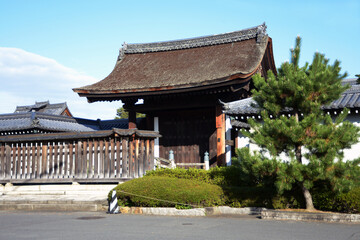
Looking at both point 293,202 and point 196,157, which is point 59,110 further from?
point 293,202

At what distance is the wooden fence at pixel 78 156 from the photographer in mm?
16109

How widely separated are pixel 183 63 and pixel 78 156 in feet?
28.4

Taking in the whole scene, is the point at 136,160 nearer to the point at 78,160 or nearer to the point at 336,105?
the point at 78,160

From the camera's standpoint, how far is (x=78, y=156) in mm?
16719

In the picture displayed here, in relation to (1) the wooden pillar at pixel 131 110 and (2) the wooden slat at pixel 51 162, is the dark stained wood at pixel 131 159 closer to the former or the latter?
(2) the wooden slat at pixel 51 162

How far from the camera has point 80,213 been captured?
13172 mm

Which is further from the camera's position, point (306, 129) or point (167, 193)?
point (167, 193)

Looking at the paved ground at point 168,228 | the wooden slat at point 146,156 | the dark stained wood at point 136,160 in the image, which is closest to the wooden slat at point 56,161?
the dark stained wood at point 136,160

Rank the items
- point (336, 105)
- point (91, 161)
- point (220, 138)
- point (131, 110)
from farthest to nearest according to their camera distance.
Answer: point (131, 110) < point (220, 138) < point (91, 161) < point (336, 105)

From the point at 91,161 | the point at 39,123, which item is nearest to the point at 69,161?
the point at 91,161

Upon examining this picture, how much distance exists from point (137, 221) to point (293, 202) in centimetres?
452

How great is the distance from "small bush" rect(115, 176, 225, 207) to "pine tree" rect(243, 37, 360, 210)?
7.52 ft

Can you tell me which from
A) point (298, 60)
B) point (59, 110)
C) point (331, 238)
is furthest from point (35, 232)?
point (59, 110)

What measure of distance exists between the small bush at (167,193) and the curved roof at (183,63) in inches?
243
